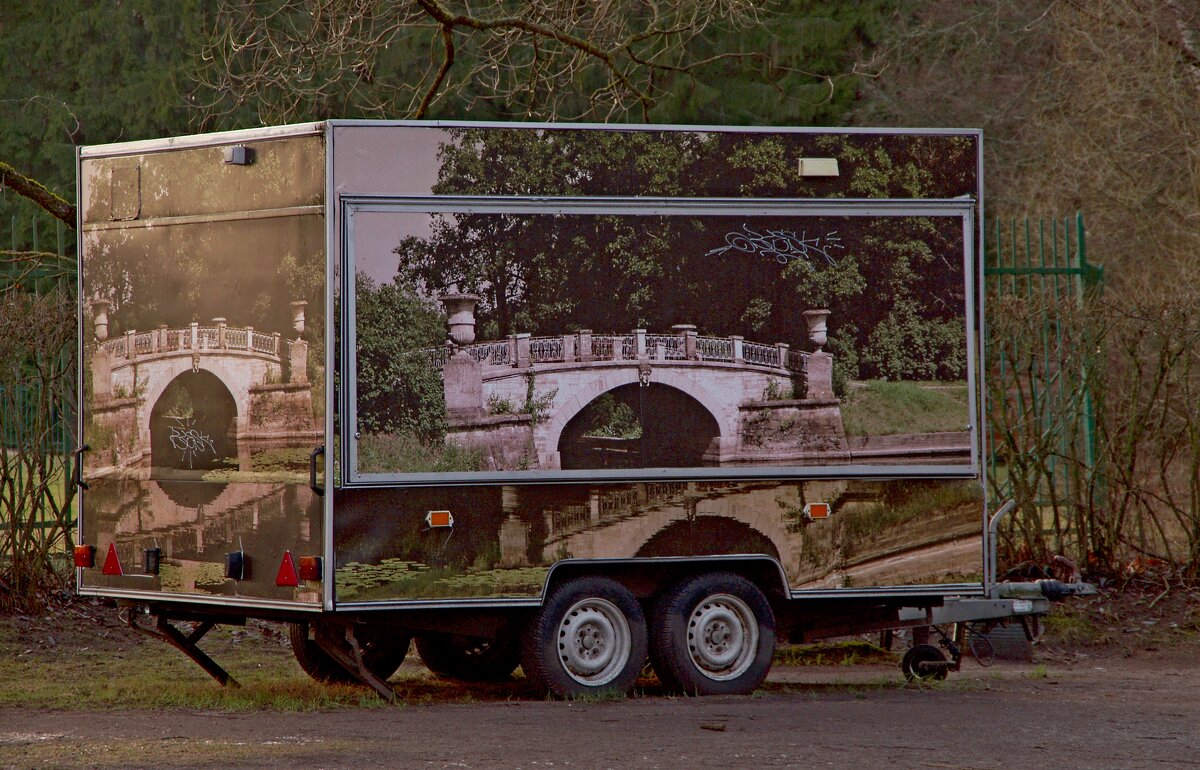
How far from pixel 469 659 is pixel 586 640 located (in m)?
1.57

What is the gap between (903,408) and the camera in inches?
340

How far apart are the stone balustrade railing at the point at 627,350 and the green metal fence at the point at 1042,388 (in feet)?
12.9

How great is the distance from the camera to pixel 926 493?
8688 millimetres

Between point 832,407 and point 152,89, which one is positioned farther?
point 152,89

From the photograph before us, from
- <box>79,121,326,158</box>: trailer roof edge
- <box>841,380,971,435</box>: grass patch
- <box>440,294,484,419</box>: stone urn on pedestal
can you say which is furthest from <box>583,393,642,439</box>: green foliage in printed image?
<box>79,121,326,158</box>: trailer roof edge

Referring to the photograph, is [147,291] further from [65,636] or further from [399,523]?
[65,636]

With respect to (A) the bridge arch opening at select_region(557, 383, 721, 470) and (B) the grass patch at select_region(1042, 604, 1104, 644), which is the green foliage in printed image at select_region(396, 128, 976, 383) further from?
(B) the grass patch at select_region(1042, 604, 1104, 644)

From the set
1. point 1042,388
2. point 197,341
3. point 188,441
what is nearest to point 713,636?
point 188,441

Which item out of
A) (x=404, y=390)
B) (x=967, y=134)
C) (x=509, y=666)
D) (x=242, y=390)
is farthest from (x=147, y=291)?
(x=967, y=134)

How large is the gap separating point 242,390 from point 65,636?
A: 4.25 metres

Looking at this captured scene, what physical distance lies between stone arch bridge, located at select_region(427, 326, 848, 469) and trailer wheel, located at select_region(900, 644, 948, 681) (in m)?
1.69

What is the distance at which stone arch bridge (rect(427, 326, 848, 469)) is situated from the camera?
26.4 ft

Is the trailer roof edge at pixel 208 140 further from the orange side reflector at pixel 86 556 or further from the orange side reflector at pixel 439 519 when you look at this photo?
the orange side reflector at pixel 86 556

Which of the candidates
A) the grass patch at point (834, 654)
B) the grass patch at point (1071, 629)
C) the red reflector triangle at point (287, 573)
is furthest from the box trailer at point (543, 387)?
the grass patch at point (1071, 629)
